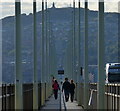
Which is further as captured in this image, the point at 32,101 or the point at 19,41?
the point at 32,101

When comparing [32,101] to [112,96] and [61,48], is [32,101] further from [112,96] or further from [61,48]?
[61,48]

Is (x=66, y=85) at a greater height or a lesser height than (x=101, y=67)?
lesser

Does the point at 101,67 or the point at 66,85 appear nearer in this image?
the point at 101,67

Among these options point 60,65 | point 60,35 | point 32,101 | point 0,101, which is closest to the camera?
point 0,101

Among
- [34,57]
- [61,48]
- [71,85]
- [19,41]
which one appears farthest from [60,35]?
[19,41]

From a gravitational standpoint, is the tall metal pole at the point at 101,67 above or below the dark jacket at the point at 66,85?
above

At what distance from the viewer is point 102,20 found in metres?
20.5

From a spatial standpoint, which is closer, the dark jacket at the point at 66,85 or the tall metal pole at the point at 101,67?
the tall metal pole at the point at 101,67

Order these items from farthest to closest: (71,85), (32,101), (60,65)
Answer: (60,65) < (71,85) < (32,101)

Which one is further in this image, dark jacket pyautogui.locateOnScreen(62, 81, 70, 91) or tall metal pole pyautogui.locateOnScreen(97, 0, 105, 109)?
dark jacket pyautogui.locateOnScreen(62, 81, 70, 91)

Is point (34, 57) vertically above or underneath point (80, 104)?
above

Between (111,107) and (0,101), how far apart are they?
14.1ft

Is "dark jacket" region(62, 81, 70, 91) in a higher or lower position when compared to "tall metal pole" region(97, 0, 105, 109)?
lower

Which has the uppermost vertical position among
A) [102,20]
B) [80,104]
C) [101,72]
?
[102,20]
